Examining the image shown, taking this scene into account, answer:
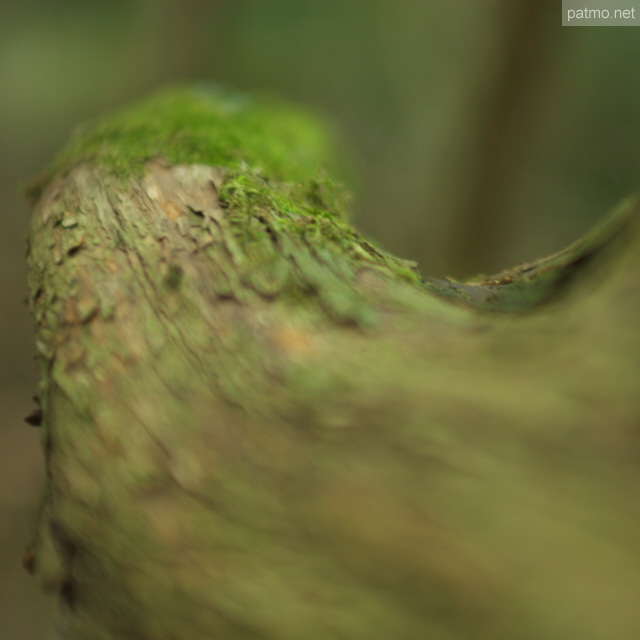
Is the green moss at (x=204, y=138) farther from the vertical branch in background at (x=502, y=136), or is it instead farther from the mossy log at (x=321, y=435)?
the vertical branch in background at (x=502, y=136)

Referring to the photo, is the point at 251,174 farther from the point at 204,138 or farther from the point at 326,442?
the point at 326,442

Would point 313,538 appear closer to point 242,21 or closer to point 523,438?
point 523,438

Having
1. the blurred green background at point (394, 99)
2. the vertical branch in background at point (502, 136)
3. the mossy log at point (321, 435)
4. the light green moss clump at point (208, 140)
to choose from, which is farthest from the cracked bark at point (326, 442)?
the vertical branch in background at point (502, 136)

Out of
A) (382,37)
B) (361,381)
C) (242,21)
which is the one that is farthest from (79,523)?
(382,37)

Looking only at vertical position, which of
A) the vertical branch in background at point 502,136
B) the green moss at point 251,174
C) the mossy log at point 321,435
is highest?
the vertical branch in background at point 502,136

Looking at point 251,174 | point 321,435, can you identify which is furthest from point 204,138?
point 321,435

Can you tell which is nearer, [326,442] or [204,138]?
[326,442]
